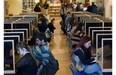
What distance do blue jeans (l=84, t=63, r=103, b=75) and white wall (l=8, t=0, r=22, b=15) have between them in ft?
49.2

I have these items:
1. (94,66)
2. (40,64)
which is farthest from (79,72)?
(40,64)

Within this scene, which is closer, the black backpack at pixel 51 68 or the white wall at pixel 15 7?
the black backpack at pixel 51 68

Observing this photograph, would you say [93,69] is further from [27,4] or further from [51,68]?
[27,4]

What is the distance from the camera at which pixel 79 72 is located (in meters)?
3.90

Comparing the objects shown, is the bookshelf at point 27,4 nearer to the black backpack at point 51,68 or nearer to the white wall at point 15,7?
the white wall at point 15,7

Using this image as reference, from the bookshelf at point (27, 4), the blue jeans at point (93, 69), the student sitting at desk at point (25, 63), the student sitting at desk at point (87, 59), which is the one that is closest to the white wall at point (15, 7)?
the bookshelf at point (27, 4)

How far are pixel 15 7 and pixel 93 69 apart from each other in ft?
50.2

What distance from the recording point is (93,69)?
3801 mm

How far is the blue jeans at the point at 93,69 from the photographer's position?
3744 mm

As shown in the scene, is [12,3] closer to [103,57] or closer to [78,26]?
[78,26]

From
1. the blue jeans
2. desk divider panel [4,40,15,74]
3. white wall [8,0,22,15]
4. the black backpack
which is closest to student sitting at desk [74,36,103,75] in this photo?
the blue jeans

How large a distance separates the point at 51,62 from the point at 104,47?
0.90 metres

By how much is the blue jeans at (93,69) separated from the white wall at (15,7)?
15.0 metres

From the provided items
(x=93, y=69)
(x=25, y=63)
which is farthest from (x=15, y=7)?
(x=93, y=69)
